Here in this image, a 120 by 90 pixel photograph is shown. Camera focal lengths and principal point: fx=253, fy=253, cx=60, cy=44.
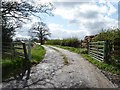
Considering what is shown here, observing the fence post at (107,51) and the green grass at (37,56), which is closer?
the fence post at (107,51)

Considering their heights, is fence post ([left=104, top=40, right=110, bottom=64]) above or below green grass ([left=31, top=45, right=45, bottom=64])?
above

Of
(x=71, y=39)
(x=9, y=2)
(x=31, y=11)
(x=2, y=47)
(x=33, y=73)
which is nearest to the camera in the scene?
(x=33, y=73)

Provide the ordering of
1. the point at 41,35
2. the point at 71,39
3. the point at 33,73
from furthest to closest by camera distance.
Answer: the point at 41,35
the point at 71,39
the point at 33,73

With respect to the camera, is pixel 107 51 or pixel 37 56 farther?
pixel 37 56

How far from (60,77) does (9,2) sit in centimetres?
1088

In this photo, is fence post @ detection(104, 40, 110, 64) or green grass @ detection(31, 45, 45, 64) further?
green grass @ detection(31, 45, 45, 64)

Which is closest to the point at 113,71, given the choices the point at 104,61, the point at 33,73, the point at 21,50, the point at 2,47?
the point at 104,61

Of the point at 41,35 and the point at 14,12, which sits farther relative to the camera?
the point at 41,35

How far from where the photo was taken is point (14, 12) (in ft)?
65.1

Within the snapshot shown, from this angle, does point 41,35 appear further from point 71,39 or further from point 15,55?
point 15,55

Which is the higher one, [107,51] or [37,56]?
[107,51]

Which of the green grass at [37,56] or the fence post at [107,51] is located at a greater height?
the fence post at [107,51]

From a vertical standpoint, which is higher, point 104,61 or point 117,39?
point 117,39

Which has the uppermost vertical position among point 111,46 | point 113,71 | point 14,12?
point 14,12
